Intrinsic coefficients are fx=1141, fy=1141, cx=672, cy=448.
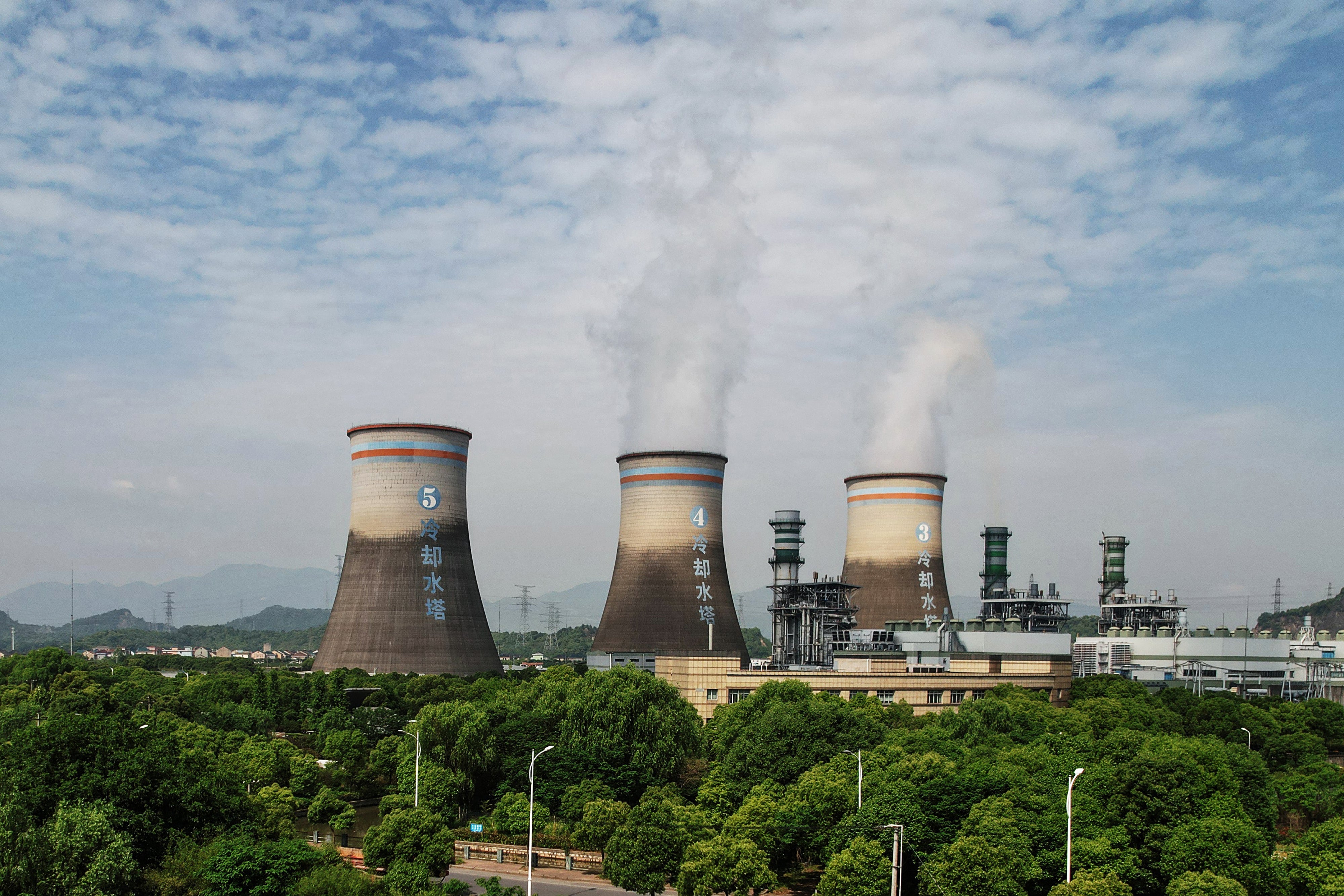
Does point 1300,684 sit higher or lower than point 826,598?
lower

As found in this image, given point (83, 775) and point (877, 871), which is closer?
point (877, 871)

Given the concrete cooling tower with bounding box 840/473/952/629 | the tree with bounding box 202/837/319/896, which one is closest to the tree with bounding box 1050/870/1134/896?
the tree with bounding box 202/837/319/896

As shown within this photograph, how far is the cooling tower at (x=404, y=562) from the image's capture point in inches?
2076

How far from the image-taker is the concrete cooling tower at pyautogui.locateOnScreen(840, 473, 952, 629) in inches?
2618

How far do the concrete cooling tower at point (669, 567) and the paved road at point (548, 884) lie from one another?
84.0ft

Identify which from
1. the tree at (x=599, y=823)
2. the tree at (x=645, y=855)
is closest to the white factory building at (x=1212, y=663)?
the tree at (x=599, y=823)

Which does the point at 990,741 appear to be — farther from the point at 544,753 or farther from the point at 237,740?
the point at 237,740

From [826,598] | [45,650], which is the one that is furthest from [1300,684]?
[45,650]

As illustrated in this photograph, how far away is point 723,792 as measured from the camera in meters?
33.0

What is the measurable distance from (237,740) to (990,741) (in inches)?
1009

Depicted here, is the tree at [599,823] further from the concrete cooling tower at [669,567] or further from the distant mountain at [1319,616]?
the distant mountain at [1319,616]

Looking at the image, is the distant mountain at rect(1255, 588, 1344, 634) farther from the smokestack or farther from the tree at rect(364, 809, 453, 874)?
the tree at rect(364, 809, 453, 874)

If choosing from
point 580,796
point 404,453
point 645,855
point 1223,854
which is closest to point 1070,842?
point 1223,854

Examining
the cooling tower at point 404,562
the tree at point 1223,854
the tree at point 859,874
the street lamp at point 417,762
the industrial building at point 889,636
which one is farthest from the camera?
the cooling tower at point 404,562
